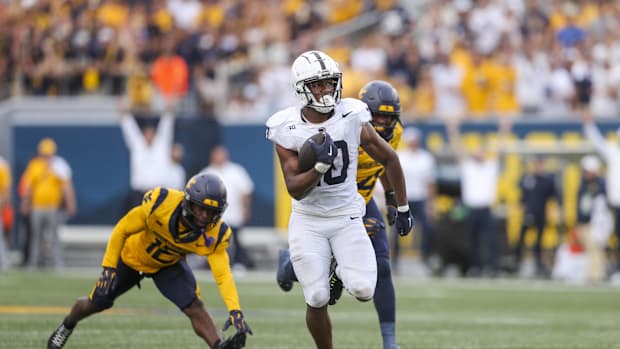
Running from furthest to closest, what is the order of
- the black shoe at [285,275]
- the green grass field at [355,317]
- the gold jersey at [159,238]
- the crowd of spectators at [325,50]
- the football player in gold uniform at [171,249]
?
1. the crowd of spectators at [325,50]
2. the green grass field at [355,317]
3. the black shoe at [285,275]
4. the gold jersey at [159,238]
5. the football player in gold uniform at [171,249]

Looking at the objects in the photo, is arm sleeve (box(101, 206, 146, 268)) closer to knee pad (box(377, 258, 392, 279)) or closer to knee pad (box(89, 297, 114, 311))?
knee pad (box(89, 297, 114, 311))

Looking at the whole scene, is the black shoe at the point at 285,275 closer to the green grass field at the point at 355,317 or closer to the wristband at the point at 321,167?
the green grass field at the point at 355,317

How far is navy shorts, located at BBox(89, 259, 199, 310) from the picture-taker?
7.16 meters

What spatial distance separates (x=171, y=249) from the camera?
7230 mm

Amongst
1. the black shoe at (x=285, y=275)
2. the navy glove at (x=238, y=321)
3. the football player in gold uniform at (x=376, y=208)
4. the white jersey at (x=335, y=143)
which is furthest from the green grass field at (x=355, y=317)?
the white jersey at (x=335, y=143)

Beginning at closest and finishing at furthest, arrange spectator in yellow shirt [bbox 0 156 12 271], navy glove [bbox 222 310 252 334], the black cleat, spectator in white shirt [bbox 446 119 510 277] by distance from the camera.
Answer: the black cleat → navy glove [bbox 222 310 252 334] → spectator in white shirt [bbox 446 119 510 277] → spectator in yellow shirt [bbox 0 156 12 271]

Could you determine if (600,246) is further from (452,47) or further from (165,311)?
(165,311)

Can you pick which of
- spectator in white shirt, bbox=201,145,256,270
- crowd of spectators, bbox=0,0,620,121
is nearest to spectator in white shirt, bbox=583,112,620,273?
crowd of spectators, bbox=0,0,620,121

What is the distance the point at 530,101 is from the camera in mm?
17609

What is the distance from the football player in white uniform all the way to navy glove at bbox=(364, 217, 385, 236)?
838 mm

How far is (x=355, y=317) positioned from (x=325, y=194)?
14.0ft

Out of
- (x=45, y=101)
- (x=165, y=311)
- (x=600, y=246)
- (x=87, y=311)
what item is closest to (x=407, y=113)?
(x=600, y=246)

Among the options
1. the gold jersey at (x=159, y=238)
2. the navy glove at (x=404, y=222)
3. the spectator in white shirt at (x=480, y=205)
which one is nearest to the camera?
the navy glove at (x=404, y=222)

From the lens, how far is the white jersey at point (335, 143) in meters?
6.40
